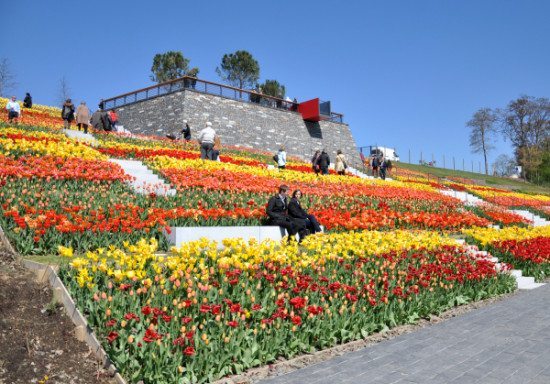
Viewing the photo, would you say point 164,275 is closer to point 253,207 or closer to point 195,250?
point 195,250

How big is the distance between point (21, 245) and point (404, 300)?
5.51 m

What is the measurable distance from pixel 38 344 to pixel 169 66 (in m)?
64.6

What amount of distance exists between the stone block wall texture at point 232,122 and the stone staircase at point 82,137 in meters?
9.89

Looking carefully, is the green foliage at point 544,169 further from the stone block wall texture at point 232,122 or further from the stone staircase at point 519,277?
the stone staircase at point 519,277

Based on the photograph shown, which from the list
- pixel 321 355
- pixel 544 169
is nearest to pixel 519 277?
pixel 321 355

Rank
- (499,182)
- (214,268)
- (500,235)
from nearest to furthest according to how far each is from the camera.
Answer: (214,268) < (500,235) < (499,182)

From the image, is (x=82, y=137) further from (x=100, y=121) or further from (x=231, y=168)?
(x=231, y=168)

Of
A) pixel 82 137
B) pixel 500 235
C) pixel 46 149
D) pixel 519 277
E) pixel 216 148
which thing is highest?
pixel 82 137

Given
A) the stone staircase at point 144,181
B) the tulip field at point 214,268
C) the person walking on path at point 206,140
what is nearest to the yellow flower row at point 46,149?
the tulip field at point 214,268

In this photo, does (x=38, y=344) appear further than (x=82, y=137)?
No

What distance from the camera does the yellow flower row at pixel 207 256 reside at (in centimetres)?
561

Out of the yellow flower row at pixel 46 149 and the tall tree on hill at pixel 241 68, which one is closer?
the yellow flower row at pixel 46 149

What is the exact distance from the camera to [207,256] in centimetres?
703

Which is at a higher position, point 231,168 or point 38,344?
→ point 231,168
